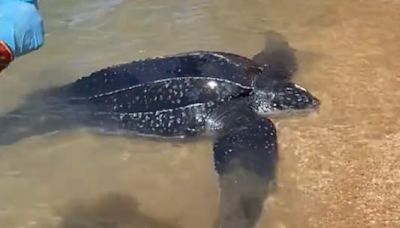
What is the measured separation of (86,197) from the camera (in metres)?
2.98

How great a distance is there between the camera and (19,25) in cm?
234

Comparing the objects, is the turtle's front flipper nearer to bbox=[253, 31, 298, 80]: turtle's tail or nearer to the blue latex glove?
bbox=[253, 31, 298, 80]: turtle's tail

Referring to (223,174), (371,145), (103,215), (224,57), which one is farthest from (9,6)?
(371,145)

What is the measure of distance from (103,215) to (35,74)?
46.5 inches

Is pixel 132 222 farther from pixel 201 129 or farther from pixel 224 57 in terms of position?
pixel 224 57

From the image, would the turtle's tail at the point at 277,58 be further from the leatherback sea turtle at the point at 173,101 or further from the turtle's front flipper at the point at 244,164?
the turtle's front flipper at the point at 244,164

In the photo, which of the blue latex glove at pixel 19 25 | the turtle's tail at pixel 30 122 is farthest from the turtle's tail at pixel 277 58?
the blue latex glove at pixel 19 25

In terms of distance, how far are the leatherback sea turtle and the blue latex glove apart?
3.29ft

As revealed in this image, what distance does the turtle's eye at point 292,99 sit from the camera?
3.39 metres

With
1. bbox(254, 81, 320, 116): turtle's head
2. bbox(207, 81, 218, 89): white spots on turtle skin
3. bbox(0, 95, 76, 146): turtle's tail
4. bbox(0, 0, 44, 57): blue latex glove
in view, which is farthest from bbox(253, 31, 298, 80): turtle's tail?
bbox(0, 0, 44, 57): blue latex glove

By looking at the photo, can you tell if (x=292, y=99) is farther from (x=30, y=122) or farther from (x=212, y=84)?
(x=30, y=122)

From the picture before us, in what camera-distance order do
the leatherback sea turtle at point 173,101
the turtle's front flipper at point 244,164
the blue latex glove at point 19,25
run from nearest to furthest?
the blue latex glove at point 19,25, the turtle's front flipper at point 244,164, the leatherback sea turtle at point 173,101

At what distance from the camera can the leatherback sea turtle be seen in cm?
334

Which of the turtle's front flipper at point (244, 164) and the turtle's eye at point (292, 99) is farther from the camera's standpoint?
the turtle's eye at point (292, 99)
